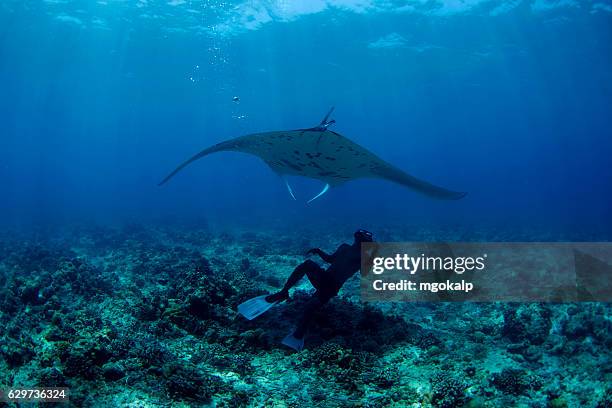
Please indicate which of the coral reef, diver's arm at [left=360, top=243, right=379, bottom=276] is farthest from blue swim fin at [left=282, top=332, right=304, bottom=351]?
diver's arm at [left=360, top=243, right=379, bottom=276]

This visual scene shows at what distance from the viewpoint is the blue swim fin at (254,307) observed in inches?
248

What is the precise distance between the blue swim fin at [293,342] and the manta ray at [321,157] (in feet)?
10.4

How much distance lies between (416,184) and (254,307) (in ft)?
12.6

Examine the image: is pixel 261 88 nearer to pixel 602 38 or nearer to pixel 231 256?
pixel 602 38

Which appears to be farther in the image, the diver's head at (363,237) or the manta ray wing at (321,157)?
the diver's head at (363,237)

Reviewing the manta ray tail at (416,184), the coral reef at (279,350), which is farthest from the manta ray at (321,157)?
the coral reef at (279,350)

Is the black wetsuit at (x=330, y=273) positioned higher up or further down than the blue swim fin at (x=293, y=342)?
higher up

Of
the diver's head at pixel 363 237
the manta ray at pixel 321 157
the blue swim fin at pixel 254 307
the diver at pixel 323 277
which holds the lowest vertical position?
the blue swim fin at pixel 254 307

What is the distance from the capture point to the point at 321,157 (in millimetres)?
6809

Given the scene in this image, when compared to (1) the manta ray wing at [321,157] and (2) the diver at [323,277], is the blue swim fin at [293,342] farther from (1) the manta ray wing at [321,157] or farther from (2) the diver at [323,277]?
(1) the manta ray wing at [321,157]

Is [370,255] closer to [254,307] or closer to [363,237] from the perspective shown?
[363,237]

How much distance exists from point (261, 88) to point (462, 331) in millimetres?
46368

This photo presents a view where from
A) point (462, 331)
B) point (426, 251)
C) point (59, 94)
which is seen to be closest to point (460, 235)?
point (426, 251)

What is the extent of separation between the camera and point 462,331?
714 centimetres
